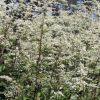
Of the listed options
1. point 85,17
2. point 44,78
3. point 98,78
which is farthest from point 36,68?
point 85,17

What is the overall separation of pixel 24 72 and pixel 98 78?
2.22 metres

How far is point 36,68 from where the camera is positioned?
7125 millimetres

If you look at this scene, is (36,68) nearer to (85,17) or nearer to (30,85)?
(30,85)

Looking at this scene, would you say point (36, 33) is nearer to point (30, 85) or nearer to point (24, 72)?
point (24, 72)

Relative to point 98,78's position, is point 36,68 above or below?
above

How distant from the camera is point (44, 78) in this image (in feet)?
23.5

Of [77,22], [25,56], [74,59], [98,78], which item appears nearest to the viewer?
[25,56]

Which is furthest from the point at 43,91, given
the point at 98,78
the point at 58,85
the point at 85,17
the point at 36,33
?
the point at 85,17

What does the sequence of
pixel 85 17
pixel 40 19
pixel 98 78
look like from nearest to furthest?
1. pixel 40 19
2. pixel 98 78
3. pixel 85 17

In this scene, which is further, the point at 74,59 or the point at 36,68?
the point at 74,59

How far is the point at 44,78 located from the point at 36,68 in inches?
11.9

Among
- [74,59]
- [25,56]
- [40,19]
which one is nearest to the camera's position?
[40,19]

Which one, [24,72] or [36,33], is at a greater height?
[36,33]

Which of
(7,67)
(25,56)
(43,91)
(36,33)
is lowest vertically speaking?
(43,91)
